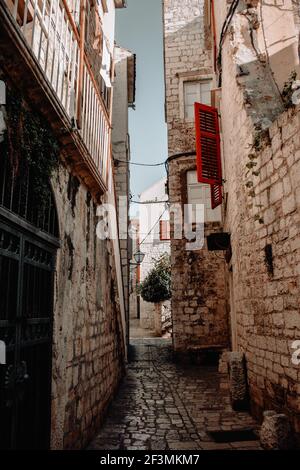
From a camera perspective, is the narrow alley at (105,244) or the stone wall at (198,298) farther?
the stone wall at (198,298)

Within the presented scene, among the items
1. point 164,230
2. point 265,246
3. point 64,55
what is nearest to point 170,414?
point 265,246

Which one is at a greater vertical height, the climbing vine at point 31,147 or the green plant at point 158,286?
the climbing vine at point 31,147

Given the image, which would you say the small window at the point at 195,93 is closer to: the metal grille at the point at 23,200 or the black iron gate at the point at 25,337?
the metal grille at the point at 23,200

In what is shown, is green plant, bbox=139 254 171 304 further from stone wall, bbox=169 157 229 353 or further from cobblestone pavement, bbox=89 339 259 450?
cobblestone pavement, bbox=89 339 259 450

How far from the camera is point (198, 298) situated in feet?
36.2

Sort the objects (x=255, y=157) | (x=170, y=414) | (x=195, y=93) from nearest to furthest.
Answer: (x=255, y=157), (x=170, y=414), (x=195, y=93)

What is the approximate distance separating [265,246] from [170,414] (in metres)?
3.06

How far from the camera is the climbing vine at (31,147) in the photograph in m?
2.59

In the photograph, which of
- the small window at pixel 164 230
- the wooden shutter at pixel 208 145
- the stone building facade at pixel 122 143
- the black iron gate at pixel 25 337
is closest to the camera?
the black iron gate at pixel 25 337

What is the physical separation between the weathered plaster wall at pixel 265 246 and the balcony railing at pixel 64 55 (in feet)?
7.54

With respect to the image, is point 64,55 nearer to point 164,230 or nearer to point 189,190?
point 189,190

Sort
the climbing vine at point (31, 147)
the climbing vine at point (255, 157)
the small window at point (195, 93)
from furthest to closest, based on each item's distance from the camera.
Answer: the small window at point (195, 93) → the climbing vine at point (255, 157) → the climbing vine at point (31, 147)

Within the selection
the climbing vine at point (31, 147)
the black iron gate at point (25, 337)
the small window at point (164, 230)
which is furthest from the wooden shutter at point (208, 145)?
the small window at point (164, 230)

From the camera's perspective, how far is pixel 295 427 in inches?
145
